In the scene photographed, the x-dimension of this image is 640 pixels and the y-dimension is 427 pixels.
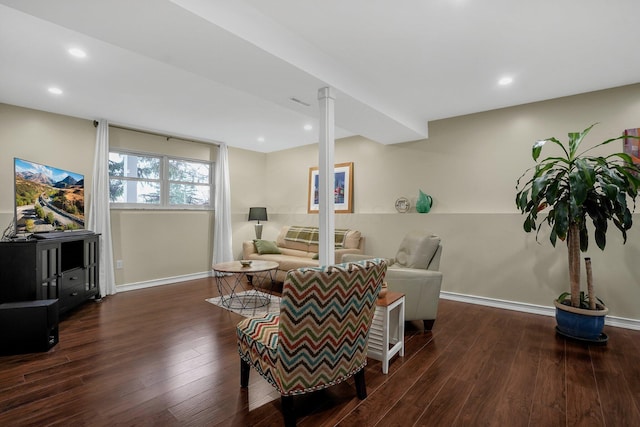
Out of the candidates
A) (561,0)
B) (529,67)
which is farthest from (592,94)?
(561,0)

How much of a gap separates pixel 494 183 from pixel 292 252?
335 centimetres

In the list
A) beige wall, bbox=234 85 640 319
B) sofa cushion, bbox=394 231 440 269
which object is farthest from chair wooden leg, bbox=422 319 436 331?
beige wall, bbox=234 85 640 319

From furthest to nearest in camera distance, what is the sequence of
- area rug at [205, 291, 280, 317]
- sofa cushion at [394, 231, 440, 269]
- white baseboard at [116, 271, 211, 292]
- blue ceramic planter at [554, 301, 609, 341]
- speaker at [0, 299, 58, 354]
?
white baseboard at [116, 271, 211, 292], area rug at [205, 291, 280, 317], sofa cushion at [394, 231, 440, 269], blue ceramic planter at [554, 301, 609, 341], speaker at [0, 299, 58, 354]

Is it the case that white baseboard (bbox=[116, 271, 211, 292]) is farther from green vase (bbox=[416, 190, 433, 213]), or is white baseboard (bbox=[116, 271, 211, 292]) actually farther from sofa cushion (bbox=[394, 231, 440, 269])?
green vase (bbox=[416, 190, 433, 213])

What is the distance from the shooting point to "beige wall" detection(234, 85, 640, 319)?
3.21 m

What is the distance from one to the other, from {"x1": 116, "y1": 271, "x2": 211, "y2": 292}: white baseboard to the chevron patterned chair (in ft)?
12.2

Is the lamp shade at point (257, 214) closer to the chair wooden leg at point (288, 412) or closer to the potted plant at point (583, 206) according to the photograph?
the potted plant at point (583, 206)

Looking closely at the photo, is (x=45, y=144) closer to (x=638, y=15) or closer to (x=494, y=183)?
(x=494, y=183)

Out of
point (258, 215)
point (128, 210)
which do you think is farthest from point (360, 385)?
point (258, 215)

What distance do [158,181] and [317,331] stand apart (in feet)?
15.2

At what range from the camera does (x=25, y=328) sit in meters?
2.47

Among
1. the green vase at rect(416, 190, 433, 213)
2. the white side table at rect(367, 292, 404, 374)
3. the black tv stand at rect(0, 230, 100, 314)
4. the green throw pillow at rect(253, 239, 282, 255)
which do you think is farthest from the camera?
the green throw pillow at rect(253, 239, 282, 255)

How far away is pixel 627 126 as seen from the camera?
3168 mm

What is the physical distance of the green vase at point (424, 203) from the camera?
4.33 m
